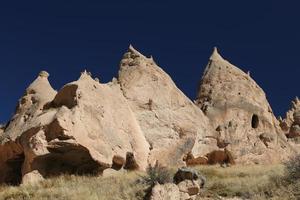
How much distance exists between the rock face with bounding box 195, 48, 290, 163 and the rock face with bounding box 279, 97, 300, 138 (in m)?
5.81

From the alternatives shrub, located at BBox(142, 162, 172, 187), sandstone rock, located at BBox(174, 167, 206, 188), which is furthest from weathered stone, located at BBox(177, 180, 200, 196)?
shrub, located at BBox(142, 162, 172, 187)

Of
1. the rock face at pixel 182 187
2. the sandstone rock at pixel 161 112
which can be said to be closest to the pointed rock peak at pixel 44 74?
the sandstone rock at pixel 161 112

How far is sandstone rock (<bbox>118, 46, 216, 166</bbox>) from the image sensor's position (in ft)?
78.9

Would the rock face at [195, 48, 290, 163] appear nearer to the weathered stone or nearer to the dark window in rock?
the dark window in rock

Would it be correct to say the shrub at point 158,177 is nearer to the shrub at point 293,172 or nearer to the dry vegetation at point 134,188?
the dry vegetation at point 134,188

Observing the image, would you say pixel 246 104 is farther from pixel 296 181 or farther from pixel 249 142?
pixel 296 181

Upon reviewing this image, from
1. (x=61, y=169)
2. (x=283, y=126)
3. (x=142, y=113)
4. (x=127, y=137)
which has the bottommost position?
(x=61, y=169)

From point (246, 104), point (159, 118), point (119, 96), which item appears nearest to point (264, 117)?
point (246, 104)

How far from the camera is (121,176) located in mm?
19453

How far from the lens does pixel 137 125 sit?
23750 mm

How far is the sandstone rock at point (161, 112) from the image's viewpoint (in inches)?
947

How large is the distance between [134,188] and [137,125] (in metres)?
7.50

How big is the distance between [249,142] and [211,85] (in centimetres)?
440

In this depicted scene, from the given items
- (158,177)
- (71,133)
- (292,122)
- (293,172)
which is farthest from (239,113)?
(158,177)
